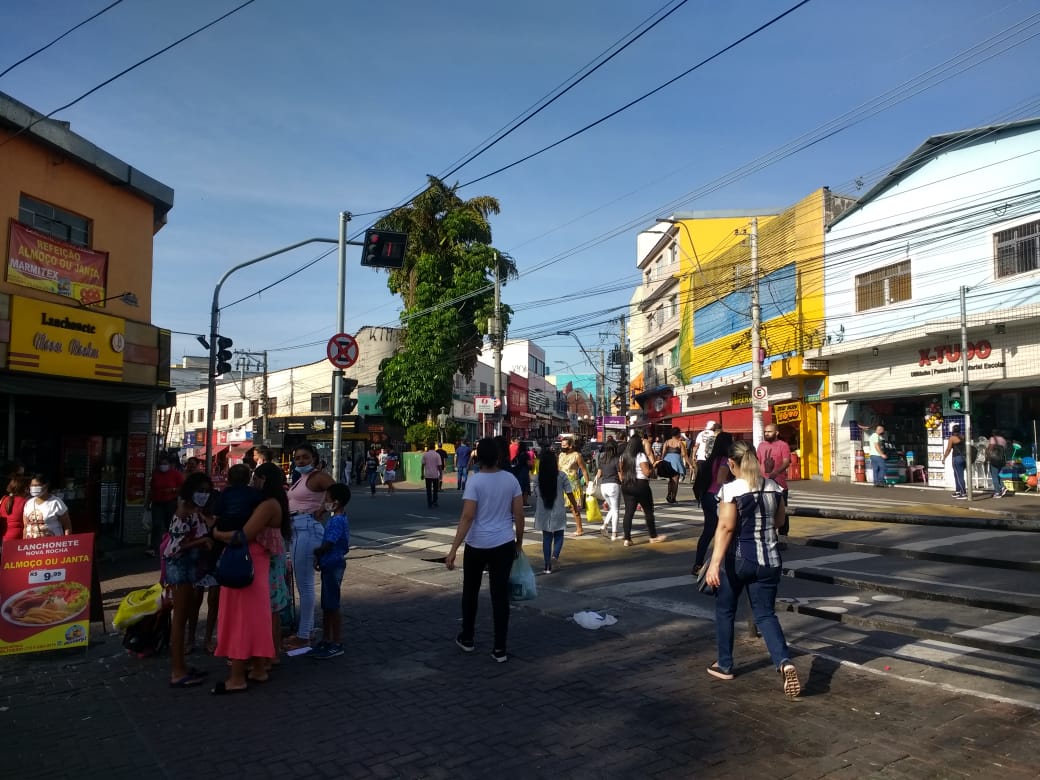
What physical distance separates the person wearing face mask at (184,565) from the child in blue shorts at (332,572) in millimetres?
925

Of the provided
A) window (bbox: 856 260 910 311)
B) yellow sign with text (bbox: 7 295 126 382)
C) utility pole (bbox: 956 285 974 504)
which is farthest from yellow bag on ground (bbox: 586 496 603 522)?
window (bbox: 856 260 910 311)

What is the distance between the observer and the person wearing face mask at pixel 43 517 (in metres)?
7.67

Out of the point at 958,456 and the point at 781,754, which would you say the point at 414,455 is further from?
the point at 781,754

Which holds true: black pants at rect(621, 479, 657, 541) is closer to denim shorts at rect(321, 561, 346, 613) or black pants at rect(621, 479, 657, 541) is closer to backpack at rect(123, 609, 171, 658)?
denim shorts at rect(321, 561, 346, 613)

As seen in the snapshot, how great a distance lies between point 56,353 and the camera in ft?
40.1

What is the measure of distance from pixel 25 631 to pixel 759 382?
19987 mm

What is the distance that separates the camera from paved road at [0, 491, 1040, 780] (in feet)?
13.8

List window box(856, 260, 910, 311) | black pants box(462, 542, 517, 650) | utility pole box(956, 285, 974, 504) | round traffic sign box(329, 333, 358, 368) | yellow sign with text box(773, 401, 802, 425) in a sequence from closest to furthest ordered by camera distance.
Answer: black pants box(462, 542, 517, 650)
round traffic sign box(329, 333, 358, 368)
utility pole box(956, 285, 974, 504)
window box(856, 260, 910, 311)
yellow sign with text box(773, 401, 802, 425)

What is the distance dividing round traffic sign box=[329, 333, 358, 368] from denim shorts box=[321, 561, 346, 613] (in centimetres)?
680

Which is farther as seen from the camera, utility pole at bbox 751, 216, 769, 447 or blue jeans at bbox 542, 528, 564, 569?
utility pole at bbox 751, 216, 769, 447

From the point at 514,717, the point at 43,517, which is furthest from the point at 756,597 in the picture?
the point at 43,517

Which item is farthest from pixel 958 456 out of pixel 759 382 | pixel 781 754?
pixel 781 754

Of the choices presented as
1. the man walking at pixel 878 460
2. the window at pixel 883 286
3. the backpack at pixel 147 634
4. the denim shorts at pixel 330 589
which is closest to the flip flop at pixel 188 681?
the backpack at pixel 147 634

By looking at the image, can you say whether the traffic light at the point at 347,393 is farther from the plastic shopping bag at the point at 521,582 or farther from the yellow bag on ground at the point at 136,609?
the plastic shopping bag at the point at 521,582
